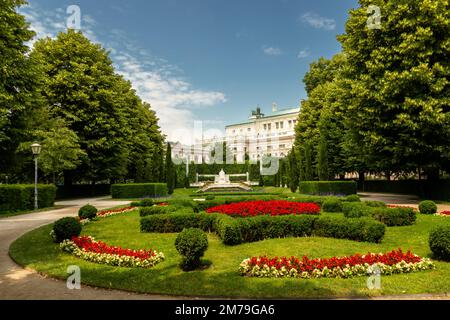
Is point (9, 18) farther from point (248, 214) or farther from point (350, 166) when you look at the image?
point (350, 166)

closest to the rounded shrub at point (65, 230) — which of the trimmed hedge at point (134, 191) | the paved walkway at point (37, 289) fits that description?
the paved walkway at point (37, 289)

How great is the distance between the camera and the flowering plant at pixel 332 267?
6.23 metres

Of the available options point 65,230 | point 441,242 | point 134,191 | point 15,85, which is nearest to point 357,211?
point 441,242

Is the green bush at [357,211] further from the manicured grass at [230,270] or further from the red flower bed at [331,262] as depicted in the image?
the red flower bed at [331,262]

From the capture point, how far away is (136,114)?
43938 millimetres

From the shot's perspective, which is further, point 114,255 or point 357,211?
point 357,211

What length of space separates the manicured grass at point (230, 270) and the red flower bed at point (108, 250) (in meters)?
0.44

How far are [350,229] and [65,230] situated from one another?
9.10m

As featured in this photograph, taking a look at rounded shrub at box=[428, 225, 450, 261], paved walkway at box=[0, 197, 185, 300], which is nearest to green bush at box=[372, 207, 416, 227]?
rounded shrub at box=[428, 225, 450, 261]

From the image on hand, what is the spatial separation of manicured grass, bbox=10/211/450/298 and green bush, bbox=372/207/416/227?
490 mm

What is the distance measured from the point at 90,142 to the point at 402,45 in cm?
2757

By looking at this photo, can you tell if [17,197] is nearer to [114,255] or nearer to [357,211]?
[114,255]

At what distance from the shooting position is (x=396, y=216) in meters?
11.7
